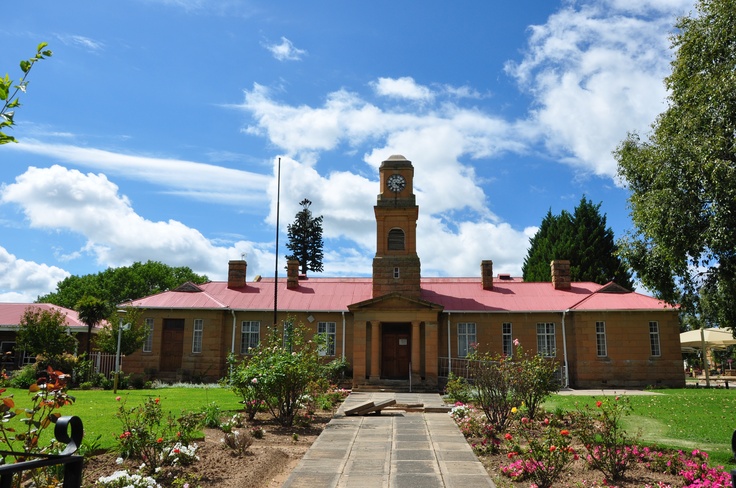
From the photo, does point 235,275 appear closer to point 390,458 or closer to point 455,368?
point 455,368

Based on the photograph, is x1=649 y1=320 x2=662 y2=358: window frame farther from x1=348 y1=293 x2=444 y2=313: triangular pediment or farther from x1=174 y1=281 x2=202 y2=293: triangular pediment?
x1=174 y1=281 x2=202 y2=293: triangular pediment

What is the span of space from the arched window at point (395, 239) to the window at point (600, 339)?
419 inches

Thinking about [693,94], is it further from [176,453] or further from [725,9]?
[176,453]

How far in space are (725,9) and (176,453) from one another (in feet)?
62.9

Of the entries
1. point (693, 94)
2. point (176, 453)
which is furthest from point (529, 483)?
point (693, 94)

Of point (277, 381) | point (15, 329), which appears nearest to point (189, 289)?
point (15, 329)

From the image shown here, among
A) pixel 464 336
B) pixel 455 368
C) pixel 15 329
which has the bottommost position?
pixel 455 368

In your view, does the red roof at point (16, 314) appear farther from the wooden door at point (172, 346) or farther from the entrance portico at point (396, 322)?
the entrance portico at point (396, 322)

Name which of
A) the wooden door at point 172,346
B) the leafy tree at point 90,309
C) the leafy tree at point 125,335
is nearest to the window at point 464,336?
the wooden door at point 172,346

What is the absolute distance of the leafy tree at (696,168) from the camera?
618 inches

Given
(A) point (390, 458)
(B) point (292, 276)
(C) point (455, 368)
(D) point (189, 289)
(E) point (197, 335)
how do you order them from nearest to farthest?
(A) point (390, 458) < (C) point (455, 368) < (E) point (197, 335) < (D) point (189, 289) < (B) point (292, 276)

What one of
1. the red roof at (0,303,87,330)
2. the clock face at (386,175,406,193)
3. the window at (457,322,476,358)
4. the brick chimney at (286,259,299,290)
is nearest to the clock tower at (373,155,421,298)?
the clock face at (386,175,406,193)

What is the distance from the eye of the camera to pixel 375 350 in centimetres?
2711

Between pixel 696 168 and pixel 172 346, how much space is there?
80.9 ft
